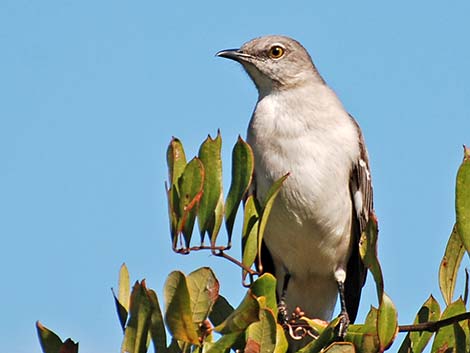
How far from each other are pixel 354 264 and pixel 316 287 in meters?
0.41

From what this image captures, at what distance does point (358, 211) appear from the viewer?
23.7ft

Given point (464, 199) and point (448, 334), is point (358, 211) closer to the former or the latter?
point (448, 334)

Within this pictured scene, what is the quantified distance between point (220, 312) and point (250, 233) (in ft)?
1.50

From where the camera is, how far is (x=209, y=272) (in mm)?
3791

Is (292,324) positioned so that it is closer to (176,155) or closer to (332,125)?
(176,155)

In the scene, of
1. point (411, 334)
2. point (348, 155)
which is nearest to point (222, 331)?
point (411, 334)

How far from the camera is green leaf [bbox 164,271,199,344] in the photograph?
357 cm

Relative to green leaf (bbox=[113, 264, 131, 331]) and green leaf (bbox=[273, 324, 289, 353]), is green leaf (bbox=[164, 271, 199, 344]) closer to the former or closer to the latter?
green leaf (bbox=[113, 264, 131, 331])

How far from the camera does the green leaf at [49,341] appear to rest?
3811 mm

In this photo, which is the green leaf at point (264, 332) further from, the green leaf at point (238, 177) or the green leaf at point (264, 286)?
the green leaf at point (238, 177)

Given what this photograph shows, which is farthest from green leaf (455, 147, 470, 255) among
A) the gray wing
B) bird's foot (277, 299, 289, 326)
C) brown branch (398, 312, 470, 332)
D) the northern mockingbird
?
bird's foot (277, 299, 289, 326)

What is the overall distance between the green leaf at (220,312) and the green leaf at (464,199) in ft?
4.05

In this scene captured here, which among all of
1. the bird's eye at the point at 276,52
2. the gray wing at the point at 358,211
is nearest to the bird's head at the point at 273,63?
the bird's eye at the point at 276,52

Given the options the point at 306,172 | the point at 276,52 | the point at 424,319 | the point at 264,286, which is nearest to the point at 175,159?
the point at 264,286
